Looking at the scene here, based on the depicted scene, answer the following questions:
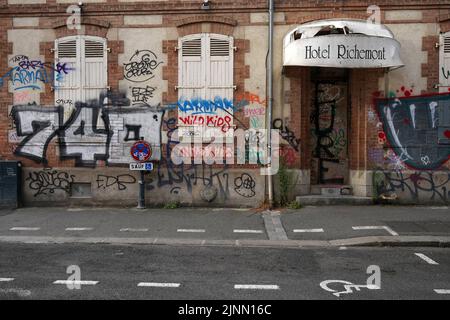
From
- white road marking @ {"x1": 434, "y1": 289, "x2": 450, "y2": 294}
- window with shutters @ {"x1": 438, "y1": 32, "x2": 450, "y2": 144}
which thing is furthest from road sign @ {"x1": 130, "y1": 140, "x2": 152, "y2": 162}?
white road marking @ {"x1": 434, "y1": 289, "x2": 450, "y2": 294}

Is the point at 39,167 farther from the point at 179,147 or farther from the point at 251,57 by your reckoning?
the point at 251,57

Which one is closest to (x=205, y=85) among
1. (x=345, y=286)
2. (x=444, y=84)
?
(x=444, y=84)

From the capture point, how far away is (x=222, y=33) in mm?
11297

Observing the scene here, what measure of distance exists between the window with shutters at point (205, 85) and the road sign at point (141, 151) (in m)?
0.89

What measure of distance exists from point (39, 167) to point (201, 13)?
5.30 m

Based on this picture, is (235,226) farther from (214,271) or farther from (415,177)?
(415,177)

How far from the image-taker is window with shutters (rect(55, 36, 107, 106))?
11570 millimetres

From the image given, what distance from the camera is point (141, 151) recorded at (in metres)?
11.1

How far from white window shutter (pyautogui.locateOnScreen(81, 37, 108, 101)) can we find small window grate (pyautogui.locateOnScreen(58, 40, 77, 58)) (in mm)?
202

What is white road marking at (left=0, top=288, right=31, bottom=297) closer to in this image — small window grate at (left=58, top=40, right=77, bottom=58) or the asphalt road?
the asphalt road

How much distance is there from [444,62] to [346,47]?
2608 millimetres

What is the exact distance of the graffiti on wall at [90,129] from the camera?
1159 centimetres

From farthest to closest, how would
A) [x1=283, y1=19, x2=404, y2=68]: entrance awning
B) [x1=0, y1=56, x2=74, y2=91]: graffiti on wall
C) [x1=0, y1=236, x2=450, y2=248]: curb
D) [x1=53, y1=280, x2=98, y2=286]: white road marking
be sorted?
[x1=0, y1=56, x2=74, y2=91]: graffiti on wall, [x1=283, y1=19, x2=404, y2=68]: entrance awning, [x1=0, y1=236, x2=450, y2=248]: curb, [x1=53, y1=280, x2=98, y2=286]: white road marking
